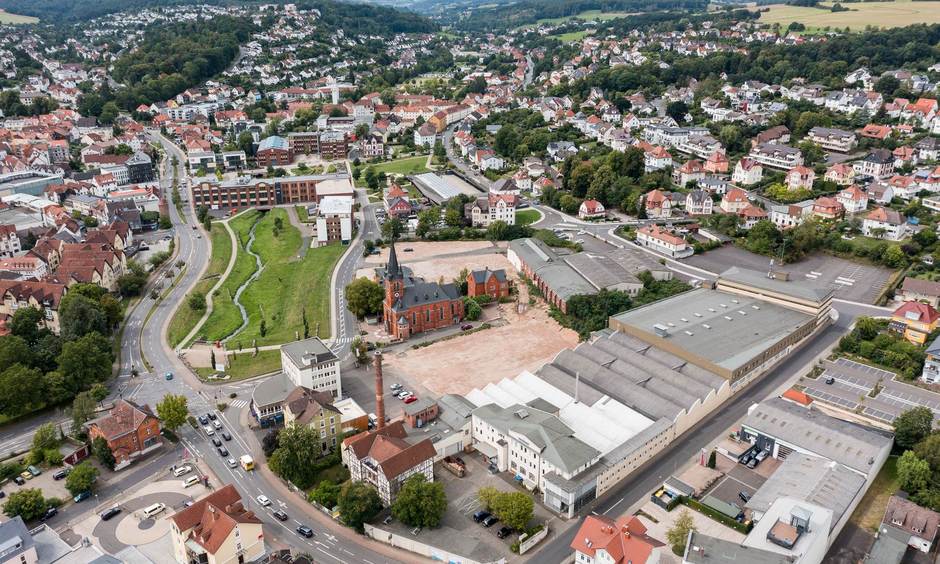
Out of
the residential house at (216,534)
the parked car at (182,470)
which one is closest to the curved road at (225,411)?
the parked car at (182,470)

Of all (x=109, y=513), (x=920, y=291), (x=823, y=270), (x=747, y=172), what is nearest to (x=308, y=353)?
(x=109, y=513)

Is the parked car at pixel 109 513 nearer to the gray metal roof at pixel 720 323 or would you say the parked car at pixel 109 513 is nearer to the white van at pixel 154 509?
the white van at pixel 154 509

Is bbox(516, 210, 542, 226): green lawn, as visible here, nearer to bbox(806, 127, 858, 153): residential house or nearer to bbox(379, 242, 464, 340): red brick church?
bbox(379, 242, 464, 340): red brick church

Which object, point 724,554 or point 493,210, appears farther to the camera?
point 493,210

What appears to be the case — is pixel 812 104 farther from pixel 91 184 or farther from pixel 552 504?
pixel 91 184

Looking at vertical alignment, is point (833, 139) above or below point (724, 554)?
above

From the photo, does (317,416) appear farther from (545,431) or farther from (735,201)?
(735,201)

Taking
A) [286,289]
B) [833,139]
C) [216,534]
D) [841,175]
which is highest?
[833,139]
